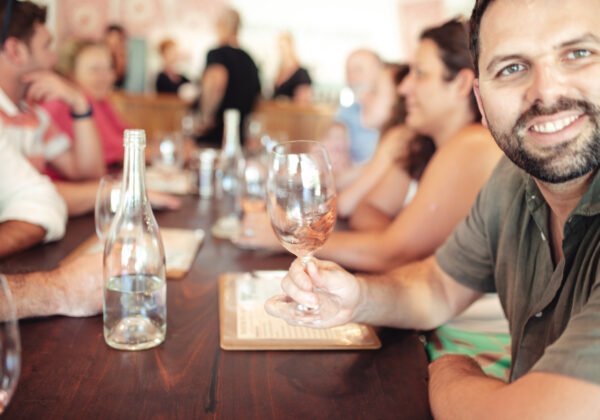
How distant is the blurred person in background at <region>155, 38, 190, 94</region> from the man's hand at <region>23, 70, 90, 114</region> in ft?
15.2

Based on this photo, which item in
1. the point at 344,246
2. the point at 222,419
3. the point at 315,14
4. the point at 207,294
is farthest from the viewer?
the point at 315,14

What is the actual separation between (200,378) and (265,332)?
195 mm

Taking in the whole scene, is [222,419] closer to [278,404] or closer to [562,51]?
[278,404]

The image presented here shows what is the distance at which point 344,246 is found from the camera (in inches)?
67.4

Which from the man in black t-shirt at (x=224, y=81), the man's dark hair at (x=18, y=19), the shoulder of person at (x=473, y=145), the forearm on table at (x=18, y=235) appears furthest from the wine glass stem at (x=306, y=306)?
the man in black t-shirt at (x=224, y=81)

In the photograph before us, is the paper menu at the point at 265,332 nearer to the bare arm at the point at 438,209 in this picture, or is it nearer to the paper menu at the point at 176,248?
the paper menu at the point at 176,248

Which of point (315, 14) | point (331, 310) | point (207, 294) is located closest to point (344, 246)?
point (207, 294)

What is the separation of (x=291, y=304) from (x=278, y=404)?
188 mm

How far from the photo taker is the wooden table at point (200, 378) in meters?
0.86

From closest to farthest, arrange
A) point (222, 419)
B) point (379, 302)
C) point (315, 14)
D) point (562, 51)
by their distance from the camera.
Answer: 1. point (222, 419)
2. point (562, 51)
3. point (379, 302)
4. point (315, 14)

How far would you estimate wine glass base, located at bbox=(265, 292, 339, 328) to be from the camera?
1.02 metres

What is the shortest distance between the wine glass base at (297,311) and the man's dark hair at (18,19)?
1582 millimetres

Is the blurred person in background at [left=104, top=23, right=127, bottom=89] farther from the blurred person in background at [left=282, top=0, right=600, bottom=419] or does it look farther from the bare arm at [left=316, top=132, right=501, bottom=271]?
the blurred person in background at [left=282, top=0, right=600, bottom=419]

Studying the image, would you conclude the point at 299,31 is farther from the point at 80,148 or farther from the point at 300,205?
the point at 300,205
